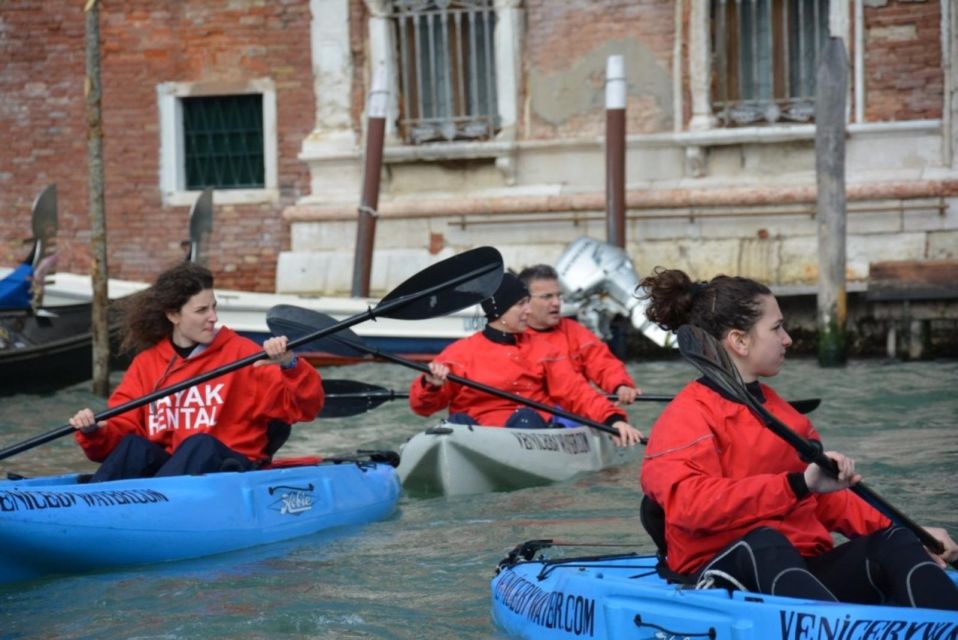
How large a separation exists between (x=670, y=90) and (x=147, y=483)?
8.95 metres

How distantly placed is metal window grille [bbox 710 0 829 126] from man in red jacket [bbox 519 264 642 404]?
5865mm

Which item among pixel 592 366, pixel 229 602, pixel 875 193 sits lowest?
pixel 229 602

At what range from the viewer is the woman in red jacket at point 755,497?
378 centimetres

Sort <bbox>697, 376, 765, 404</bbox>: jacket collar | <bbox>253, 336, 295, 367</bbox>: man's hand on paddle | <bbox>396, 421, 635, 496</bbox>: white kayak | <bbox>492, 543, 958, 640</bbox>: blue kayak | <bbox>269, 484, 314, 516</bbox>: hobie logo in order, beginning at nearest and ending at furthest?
<bbox>492, 543, 958, 640</bbox>: blue kayak < <bbox>697, 376, 765, 404</bbox>: jacket collar < <bbox>253, 336, 295, 367</bbox>: man's hand on paddle < <bbox>269, 484, 314, 516</bbox>: hobie logo < <bbox>396, 421, 635, 496</bbox>: white kayak

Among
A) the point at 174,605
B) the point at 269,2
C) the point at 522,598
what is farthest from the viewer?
the point at 269,2

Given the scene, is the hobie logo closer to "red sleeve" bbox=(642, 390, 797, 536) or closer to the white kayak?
the white kayak

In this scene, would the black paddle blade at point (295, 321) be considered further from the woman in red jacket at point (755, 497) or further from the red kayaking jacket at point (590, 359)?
the woman in red jacket at point (755, 497)

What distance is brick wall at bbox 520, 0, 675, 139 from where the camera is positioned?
14.1 m

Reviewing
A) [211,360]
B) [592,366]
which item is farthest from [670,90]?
[211,360]

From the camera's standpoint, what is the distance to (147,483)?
6016 mm

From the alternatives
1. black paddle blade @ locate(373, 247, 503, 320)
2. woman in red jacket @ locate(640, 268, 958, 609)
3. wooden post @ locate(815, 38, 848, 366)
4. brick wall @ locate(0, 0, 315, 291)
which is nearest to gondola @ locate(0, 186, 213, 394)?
brick wall @ locate(0, 0, 315, 291)

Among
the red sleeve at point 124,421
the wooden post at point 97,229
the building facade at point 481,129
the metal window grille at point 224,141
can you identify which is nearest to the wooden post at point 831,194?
the building facade at point 481,129

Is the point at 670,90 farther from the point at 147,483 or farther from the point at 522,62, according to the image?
the point at 147,483

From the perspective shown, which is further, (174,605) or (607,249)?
(607,249)
